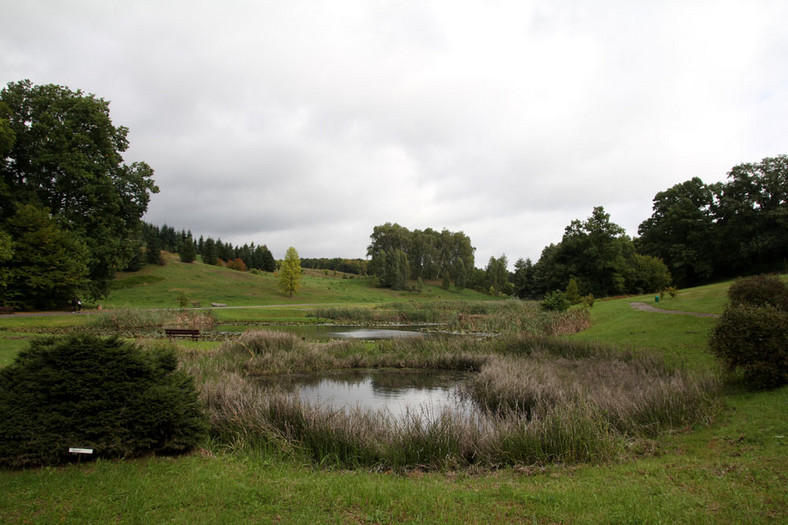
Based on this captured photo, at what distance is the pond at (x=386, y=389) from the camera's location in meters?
12.1

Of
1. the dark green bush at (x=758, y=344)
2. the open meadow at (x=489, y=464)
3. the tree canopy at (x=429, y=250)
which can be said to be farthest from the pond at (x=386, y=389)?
the tree canopy at (x=429, y=250)

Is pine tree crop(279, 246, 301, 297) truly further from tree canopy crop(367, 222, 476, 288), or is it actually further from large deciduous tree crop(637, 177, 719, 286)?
large deciduous tree crop(637, 177, 719, 286)

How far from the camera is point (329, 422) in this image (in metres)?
7.94

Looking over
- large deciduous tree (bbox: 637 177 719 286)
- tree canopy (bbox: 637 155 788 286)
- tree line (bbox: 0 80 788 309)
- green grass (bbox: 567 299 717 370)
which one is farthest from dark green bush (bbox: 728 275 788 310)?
large deciduous tree (bbox: 637 177 719 286)

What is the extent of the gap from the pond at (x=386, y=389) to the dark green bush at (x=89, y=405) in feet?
17.5

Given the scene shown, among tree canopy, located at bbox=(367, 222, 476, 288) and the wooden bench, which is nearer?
the wooden bench

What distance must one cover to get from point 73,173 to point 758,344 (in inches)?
1557

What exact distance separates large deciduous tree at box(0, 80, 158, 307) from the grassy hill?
1209 centimetres

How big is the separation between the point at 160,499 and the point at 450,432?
15.0 ft

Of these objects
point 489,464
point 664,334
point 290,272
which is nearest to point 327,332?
point 664,334

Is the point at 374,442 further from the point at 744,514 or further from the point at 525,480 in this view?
the point at 744,514

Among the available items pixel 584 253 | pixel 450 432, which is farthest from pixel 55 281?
pixel 584 253

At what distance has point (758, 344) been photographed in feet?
30.9

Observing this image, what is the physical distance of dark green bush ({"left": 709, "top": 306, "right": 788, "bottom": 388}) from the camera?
364 inches
